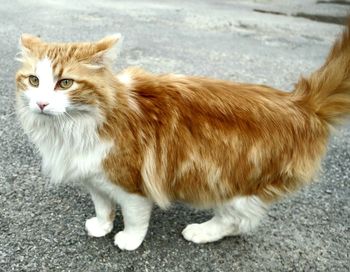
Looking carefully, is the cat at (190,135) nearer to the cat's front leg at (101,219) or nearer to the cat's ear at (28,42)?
the cat's ear at (28,42)

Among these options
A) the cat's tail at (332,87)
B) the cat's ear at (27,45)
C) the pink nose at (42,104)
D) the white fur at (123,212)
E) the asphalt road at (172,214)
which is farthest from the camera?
the asphalt road at (172,214)

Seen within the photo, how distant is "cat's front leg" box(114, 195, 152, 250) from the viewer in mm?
2100

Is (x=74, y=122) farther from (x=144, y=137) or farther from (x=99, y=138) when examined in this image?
(x=144, y=137)

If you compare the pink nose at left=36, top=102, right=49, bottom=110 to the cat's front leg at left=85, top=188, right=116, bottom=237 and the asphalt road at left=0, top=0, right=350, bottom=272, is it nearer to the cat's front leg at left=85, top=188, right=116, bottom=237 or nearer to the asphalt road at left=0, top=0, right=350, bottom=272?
the cat's front leg at left=85, top=188, right=116, bottom=237

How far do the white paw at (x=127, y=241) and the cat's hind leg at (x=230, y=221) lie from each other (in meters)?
0.29

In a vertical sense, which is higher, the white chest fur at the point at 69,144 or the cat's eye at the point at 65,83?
the cat's eye at the point at 65,83

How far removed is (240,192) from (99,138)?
0.73 meters

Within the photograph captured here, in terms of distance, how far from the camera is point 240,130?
6.54 ft

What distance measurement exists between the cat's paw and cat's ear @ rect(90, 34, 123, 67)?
109 cm

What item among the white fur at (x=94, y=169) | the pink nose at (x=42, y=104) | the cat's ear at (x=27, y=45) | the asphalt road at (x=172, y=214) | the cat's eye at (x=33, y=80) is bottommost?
the asphalt road at (x=172, y=214)

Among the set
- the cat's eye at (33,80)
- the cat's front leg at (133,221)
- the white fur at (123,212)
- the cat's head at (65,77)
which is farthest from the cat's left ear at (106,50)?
the cat's front leg at (133,221)

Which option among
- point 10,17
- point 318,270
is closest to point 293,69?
point 318,270

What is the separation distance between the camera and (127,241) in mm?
2281

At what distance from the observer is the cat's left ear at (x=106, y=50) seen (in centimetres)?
178
